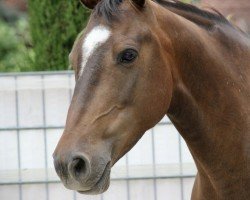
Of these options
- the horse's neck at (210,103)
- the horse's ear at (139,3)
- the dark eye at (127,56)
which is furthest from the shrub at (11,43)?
the dark eye at (127,56)

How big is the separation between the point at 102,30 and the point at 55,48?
3605 millimetres

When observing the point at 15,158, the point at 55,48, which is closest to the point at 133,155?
the point at 15,158

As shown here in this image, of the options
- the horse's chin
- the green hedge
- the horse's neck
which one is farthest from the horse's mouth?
the green hedge

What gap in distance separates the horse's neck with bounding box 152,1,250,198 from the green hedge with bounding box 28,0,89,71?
10.8 ft

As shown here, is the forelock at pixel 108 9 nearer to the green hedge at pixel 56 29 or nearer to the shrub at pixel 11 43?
the green hedge at pixel 56 29

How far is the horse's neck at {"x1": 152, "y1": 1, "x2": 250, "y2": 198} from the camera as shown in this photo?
3664mm

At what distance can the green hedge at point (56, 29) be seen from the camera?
6988 millimetres

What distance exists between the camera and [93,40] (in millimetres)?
3391

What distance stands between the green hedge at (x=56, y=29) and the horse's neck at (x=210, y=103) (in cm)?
329

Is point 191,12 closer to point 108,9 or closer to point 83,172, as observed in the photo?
point 108,9

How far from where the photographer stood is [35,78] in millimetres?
5766

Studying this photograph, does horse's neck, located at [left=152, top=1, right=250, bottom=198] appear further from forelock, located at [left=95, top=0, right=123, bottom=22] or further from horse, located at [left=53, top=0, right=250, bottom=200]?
forelock, located at [left=95, top=0, right=123, bottom=22]

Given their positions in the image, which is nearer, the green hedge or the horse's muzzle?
the horse's muzzle

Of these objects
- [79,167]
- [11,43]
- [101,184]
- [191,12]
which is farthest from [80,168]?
[11,43]
